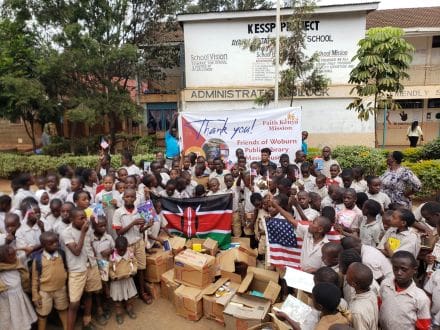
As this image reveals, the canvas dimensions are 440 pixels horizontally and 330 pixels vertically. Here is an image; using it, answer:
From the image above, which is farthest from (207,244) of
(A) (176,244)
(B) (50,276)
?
(B) (50,276)

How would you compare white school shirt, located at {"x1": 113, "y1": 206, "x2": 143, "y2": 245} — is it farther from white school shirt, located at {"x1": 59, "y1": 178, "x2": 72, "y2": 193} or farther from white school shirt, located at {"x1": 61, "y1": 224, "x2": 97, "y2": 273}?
white school shirt, located at {"x1": 59, "y1": 178, "x2": 72, "y2": 193}

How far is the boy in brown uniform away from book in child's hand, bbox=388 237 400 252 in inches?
148

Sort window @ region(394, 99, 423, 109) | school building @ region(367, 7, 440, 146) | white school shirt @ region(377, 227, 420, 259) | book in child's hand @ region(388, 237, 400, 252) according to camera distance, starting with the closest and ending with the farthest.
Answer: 1. white school shirt @ region(377, 227, 420, 259)
2. book in child's hand @ region(388, 237, 400, 252)
3. school building @ region(367, 7, 440, 146)
4. window @ region(394, 99, 423, 109)

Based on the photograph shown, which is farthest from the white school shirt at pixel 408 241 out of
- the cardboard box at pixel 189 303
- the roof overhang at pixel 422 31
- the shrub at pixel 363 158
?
the roof overhang at pixel 422 31

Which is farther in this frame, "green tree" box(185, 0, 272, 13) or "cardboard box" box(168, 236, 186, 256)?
"green tree" box(185, 0, 272, 13)

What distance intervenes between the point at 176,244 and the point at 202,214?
2.59 ft

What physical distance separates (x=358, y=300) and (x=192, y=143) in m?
7.16

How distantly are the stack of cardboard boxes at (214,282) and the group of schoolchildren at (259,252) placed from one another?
29cm

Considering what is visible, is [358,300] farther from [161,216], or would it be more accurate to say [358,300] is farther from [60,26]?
[60,26]

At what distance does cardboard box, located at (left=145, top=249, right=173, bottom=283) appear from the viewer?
509 cm

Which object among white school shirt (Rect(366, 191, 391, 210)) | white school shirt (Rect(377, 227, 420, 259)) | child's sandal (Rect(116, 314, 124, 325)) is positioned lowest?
child's sandal (Rect(116, 314, 124, 325))

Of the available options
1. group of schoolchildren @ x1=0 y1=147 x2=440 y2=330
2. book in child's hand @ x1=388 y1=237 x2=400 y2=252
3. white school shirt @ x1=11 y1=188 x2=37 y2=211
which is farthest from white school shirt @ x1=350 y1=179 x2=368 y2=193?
white school shirt @ x1=11 y1=188 x2=37 y2=211

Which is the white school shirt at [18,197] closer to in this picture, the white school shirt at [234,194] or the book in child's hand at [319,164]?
the white school shirt at [234,194]

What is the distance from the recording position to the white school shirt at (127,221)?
15.4ft
